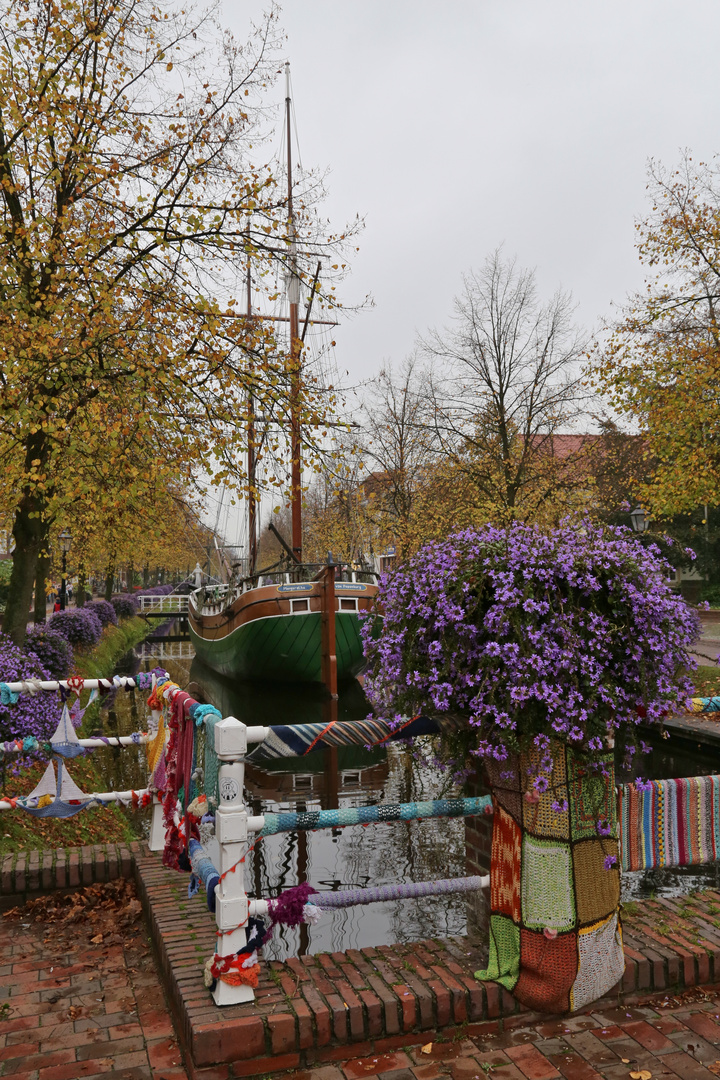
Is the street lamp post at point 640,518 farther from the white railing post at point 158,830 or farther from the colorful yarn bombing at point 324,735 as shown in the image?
the colorful yarn bombing at point 324,735

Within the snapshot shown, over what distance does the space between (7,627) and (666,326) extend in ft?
44.9

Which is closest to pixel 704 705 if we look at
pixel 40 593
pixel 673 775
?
pixel 673 775

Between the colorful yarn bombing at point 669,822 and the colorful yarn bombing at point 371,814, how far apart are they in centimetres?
61

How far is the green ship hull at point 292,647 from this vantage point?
22.3 meters

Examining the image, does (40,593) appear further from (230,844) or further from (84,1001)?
(230,844)

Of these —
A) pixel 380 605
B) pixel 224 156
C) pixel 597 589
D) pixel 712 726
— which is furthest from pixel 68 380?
pixel 712 726

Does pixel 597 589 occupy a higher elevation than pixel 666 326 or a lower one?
lower

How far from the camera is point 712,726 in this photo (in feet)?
35.6

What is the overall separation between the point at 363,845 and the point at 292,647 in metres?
14.8

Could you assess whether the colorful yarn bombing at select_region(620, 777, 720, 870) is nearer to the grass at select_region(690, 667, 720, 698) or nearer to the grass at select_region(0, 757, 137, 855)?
the grass at select_region(0, 757, 137, 855)

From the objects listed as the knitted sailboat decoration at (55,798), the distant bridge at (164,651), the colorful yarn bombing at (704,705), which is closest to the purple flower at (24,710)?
the knitted sailboat decoration at (55,798)

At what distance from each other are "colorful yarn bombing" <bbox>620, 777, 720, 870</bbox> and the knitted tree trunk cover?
34 centimetres

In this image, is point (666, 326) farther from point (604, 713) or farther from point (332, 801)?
point (604, 713)

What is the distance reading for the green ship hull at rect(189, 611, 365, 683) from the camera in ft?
73.2
